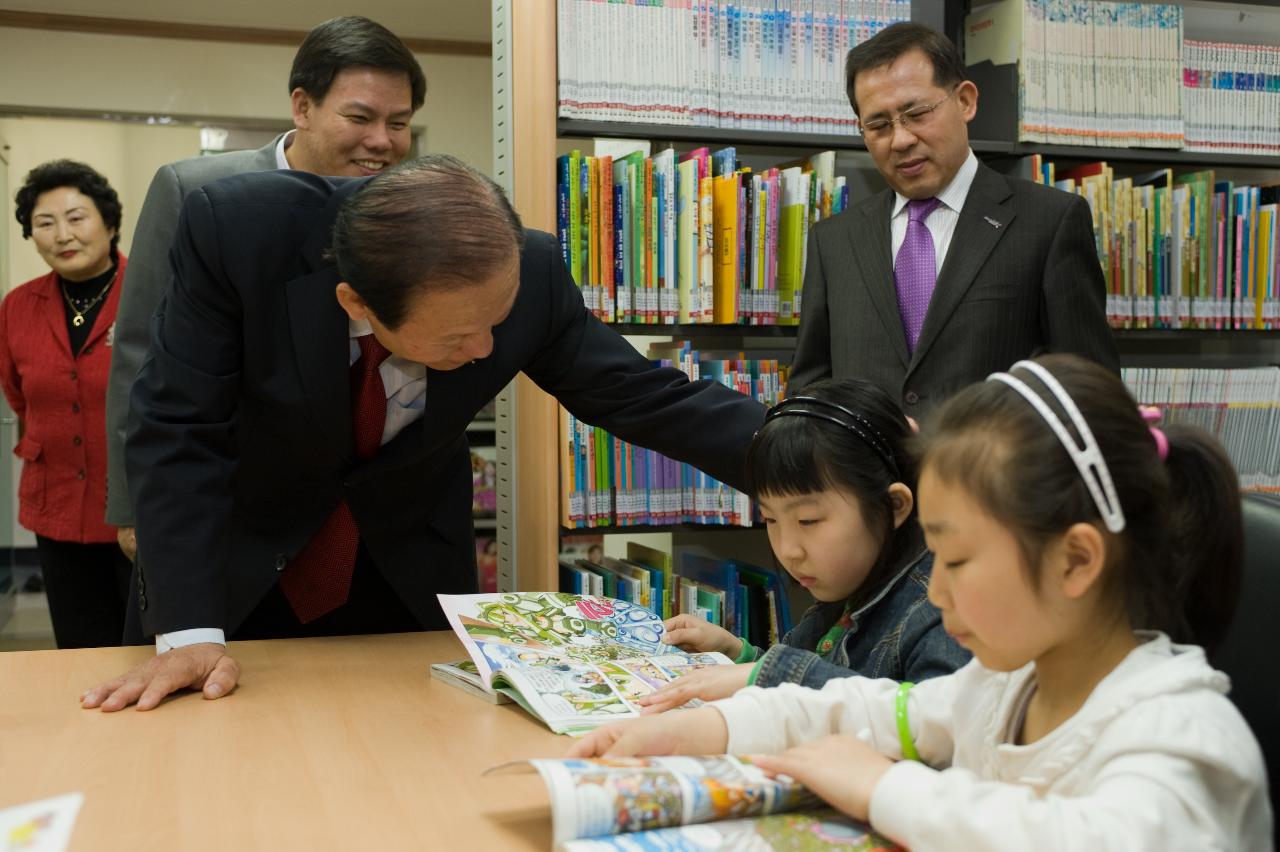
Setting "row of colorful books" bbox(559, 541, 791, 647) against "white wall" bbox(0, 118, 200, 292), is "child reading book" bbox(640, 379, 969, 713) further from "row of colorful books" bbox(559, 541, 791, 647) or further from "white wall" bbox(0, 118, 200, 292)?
"white wall" bbox(0, 118, 200, 292)

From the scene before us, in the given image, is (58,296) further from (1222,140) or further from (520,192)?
(1222,140)

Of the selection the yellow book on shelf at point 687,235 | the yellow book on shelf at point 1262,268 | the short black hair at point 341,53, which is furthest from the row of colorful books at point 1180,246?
the short black hair at point 341,53

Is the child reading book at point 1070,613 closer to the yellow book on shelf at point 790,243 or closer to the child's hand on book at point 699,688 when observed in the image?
the child's hand on book at point 699,688

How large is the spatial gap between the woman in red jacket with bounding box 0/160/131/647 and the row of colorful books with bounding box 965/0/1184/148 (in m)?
2.50

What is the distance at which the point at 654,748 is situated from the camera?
1.07 m

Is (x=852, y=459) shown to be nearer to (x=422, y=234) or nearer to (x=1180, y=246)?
(x=422, y=234)

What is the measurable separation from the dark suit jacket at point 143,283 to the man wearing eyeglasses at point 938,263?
4.26ft

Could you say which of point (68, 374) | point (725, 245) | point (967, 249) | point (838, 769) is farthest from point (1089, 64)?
point (68, 374)

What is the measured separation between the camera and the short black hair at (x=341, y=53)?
91.7 inches

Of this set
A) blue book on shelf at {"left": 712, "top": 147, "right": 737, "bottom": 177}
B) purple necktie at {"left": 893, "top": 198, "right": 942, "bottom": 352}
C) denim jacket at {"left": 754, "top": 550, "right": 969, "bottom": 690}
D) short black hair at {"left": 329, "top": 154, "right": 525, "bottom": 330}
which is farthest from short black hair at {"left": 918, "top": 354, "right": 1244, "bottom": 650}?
blue book on shelf at {"left": 712, "top": 147, "right": 737, "bottom": 177}

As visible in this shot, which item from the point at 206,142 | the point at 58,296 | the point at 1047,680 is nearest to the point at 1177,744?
the point at 1047,680

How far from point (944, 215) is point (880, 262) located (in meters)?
0.19

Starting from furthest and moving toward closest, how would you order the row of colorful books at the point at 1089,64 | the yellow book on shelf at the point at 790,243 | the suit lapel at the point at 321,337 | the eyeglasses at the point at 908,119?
the row of colorful books at the point at 1089,64 → the yellow book on shelf at the point at 790,243 → the eyeglasses at the point at 908,119 → the suit lapel at the point at 321,337

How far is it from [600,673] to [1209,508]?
0.73 m
